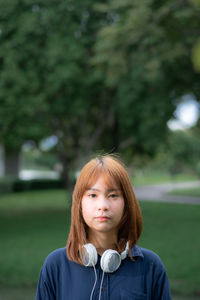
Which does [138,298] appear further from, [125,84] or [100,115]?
[100,115]

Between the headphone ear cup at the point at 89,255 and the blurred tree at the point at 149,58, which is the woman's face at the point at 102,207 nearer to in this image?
the headphone ear cup at the point at 89,255

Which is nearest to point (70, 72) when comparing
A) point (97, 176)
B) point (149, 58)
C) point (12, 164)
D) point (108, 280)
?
point (149, 58)

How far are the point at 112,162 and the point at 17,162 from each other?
37.2 metres

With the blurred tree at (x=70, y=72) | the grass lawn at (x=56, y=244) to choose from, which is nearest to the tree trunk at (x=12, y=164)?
the grass lawn at (x=56, y=244)

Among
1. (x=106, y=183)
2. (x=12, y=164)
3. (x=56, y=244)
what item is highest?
(x=12, y=164)

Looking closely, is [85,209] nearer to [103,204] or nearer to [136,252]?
[103,204]

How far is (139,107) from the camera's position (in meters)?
13.2

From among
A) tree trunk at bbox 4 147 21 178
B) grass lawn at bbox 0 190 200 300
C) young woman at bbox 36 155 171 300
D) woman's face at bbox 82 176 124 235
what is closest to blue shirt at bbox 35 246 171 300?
young woman at bbox 36 155 171 300

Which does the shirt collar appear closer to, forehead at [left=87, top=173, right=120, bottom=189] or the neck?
the neck

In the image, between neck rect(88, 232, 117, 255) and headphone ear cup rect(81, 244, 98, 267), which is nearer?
headphone ear cup rect(81, 244, 98, 267)

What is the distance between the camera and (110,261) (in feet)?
5.65

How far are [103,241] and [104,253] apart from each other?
0.43 feet

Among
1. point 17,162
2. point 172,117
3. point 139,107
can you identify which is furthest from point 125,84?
point 17,162

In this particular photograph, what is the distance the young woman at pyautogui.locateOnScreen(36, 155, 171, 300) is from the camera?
1763 mm
